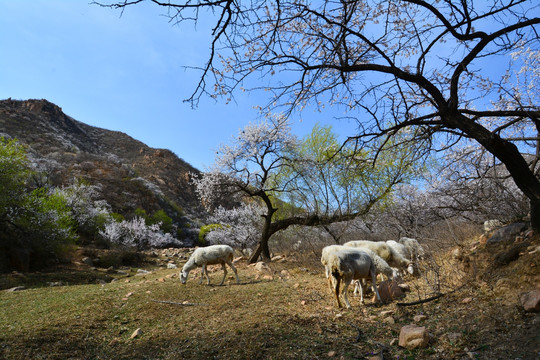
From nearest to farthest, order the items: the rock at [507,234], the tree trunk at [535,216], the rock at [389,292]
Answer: the tree trunk at [535,216] < the rock at [389,292] < the rock at [507,234]

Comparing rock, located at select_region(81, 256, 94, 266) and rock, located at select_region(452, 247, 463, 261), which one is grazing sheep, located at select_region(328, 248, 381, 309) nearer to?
rock, located at select_region(452, 247, 463, 261)

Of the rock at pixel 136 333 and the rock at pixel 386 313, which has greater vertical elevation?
the rock at pixel 386 313

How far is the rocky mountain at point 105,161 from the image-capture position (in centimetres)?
3950

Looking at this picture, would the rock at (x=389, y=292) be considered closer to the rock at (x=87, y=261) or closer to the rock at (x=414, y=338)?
the rock at (x=414, y=338)

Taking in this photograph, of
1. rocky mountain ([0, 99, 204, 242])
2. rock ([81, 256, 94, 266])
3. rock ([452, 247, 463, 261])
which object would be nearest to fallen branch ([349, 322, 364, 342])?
rock ([452, 247, 463, 261])

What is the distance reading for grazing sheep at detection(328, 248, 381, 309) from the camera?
5.88 m

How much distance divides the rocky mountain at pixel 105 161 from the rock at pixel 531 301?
71.6 feet

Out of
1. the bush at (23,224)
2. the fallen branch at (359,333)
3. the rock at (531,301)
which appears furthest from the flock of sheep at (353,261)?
the bush at (23,224)

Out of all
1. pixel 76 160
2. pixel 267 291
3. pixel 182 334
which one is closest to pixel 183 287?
pixel 267 291

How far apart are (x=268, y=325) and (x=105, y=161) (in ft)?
163

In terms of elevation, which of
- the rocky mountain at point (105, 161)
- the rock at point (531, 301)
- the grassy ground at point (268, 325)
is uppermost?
the rocky mountain at point (105, 161)

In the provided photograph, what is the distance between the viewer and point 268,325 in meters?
5.02

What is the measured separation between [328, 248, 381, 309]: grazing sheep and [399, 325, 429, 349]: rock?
6.61ft

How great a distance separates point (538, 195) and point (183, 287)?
8.87m
